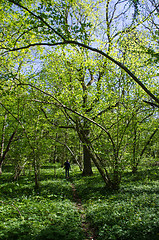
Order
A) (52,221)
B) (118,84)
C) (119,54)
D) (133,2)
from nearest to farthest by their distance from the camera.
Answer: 1. (133,2)
2. (52,221)
3. (118,84)
4. (119,54)

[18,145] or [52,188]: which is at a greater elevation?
[18,145]

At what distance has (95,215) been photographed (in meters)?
5.86

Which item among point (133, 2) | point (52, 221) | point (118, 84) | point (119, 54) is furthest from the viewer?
point (119, 54)

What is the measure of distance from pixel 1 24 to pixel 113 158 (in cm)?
1023

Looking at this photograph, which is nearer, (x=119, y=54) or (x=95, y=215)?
(x=95, y=215)

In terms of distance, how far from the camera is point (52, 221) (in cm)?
550

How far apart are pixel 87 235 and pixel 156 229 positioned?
2002mm

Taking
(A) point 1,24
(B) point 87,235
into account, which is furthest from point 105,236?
(A) point 1,24

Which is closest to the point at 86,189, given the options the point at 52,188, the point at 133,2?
the point at 52,188

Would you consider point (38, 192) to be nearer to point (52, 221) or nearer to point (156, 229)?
point (52, 221)

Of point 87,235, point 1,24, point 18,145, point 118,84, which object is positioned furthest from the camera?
point 18,145

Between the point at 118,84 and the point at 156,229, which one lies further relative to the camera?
the point at 118,84

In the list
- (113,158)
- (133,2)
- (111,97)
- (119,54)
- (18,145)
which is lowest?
(113,158)

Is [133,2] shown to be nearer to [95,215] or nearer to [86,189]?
[95,215]
